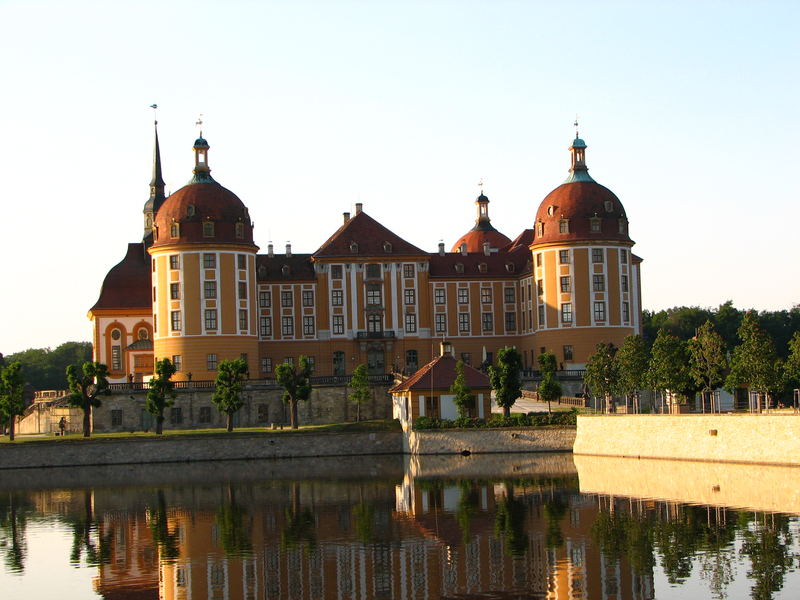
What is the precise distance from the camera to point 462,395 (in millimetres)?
68312

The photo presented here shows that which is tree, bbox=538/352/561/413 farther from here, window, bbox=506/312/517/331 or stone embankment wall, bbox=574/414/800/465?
window, bbox=506/312/517/331

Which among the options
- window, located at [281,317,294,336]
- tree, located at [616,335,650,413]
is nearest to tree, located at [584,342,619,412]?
tree, located at [616,335,650,413]

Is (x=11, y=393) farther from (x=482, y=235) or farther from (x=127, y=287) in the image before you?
(x=482, y=235)

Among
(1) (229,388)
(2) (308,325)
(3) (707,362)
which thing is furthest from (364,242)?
(3) (707,362)

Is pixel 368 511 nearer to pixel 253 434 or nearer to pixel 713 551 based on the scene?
pixel 713 551

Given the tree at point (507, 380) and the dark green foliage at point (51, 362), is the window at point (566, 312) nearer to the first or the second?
the tree at point (507, 380)

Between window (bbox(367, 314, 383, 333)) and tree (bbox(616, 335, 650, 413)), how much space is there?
26936 mm

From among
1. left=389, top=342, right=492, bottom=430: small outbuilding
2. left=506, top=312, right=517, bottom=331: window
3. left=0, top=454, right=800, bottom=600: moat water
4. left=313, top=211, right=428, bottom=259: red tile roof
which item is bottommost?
left=0, top=454, right=800, bottom=600: moat water

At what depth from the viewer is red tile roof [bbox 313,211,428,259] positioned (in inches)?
3575

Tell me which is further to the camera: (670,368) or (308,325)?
(308,325)

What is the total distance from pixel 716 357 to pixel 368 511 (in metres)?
23.7

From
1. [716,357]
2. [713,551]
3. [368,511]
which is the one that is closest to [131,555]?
[368,511]

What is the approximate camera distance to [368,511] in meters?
42.8

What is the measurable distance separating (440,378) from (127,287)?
34.8 m
